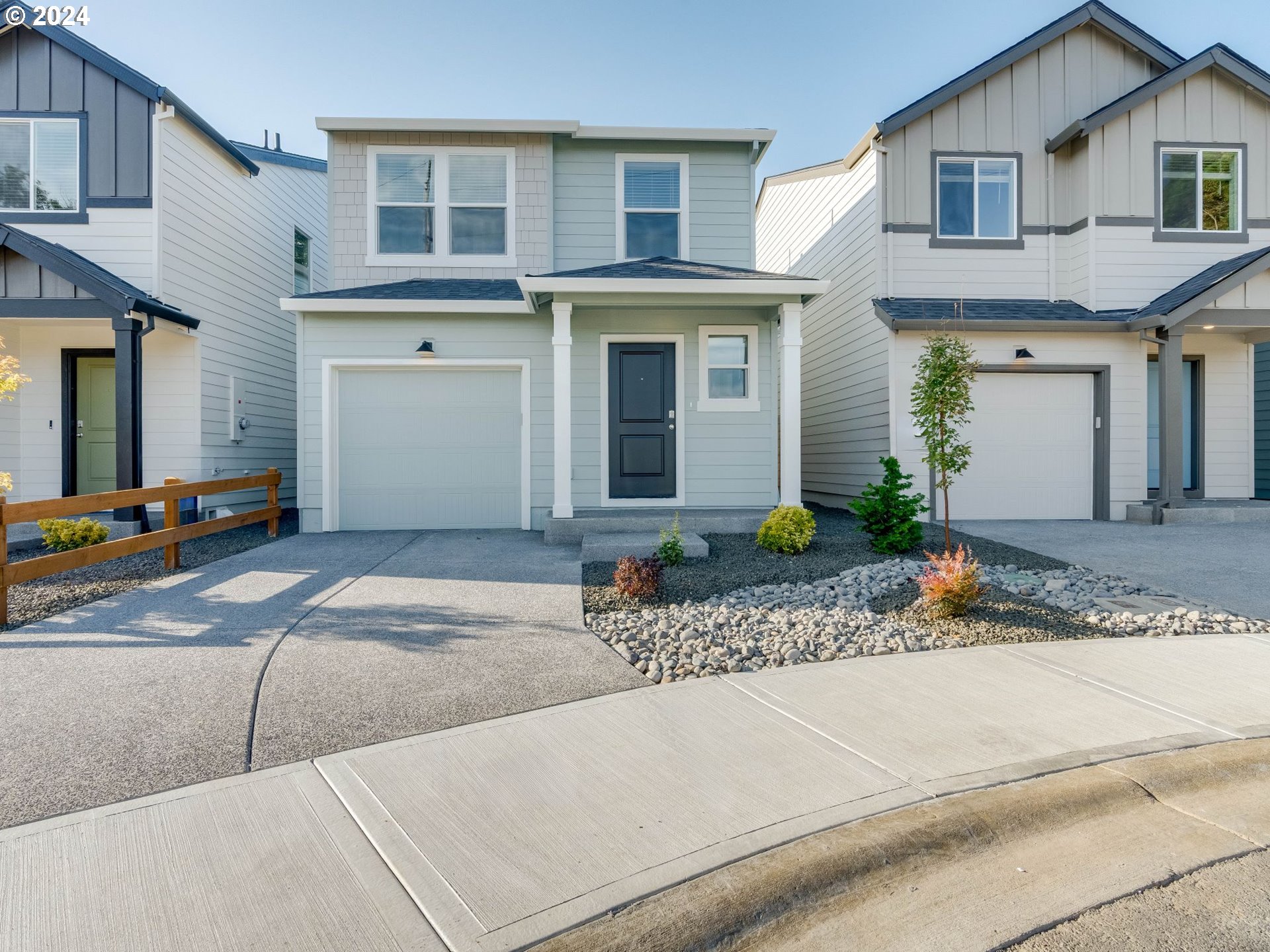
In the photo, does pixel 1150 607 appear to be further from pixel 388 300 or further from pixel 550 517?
pixel 388 300

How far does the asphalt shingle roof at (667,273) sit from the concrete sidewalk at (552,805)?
5.71 meters

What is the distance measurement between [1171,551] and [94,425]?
531 inches

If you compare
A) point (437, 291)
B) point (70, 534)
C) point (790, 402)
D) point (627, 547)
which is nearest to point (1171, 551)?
point (790, 402)

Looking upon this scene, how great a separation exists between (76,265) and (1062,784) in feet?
34.4

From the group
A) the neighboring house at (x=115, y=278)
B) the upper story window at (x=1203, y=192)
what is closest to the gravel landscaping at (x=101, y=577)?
the neighboring house at (x=115, y=278)

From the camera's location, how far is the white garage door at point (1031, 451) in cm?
1045

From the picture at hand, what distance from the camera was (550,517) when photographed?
8664 millimetres

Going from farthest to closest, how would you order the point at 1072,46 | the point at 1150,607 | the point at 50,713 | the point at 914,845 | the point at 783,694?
1. the point at 1072,46
2. the point at 1150,607
3. the point at 783,694
4. the point at 50,713
5. the point at 914,845

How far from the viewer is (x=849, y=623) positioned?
5.08 metres

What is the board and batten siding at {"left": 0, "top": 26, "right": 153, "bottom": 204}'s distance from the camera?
9.54m

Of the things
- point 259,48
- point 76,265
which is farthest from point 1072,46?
point 76,265

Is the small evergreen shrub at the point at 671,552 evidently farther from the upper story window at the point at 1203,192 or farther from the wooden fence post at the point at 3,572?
the upper story window at the point at 1203,192

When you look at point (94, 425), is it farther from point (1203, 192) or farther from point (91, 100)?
point (1203, 192)

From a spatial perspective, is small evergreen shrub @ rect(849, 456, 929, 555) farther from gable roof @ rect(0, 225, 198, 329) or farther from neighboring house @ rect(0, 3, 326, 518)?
gable roof @ rect(0, 225, 198, 329)
